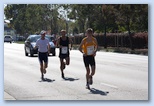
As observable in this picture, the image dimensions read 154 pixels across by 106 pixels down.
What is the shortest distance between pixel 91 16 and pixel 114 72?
2362 cm

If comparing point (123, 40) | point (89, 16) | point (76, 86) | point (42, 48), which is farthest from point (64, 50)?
point (89, 16)

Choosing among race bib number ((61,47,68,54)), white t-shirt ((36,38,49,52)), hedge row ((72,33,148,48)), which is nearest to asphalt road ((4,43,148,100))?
race bib number ((61,47,68,54))

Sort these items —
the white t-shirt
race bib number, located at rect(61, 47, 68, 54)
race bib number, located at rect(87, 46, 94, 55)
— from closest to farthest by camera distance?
race bib number, located at rect(87, 46, 94, 55) → the white t-shirt → race bib number, located at rect(61, 47, 68, 54)

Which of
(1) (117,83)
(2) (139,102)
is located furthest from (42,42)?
(2) (139,102)

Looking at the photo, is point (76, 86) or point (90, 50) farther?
point (76, 86)

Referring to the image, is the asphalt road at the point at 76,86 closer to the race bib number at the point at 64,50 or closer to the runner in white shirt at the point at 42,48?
the runner in white shirt at the point at 42,48

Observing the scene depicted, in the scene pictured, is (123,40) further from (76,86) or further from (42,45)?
(76,86)

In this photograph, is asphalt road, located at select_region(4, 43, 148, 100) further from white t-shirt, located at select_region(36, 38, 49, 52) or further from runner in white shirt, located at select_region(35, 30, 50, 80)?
white t-shirt, located at select_region(36, 38, 49, 52)

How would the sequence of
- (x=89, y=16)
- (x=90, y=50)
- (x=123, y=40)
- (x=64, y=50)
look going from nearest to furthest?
(x=90, y=50)
(x=64, y=50)
(x=123, y=40)
(x=89, y=16)

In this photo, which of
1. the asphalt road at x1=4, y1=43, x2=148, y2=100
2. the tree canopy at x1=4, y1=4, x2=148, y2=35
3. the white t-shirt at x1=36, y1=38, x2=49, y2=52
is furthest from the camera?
the tree canopy at x1=4, y1=4, x2=148, y2=35

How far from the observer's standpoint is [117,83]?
11742 mm

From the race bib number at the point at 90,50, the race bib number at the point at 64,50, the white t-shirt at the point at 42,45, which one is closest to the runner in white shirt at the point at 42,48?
the white t-shirt at the point at 42,45

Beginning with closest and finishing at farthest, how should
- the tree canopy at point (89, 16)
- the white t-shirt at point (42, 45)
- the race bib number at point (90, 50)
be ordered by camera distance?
the race bib number at point (90, 50) < the white t-shirt at point (42, 45) < the tree canopy at point (89, 16)

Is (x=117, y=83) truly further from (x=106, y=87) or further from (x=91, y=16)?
(x=91, y=16)
